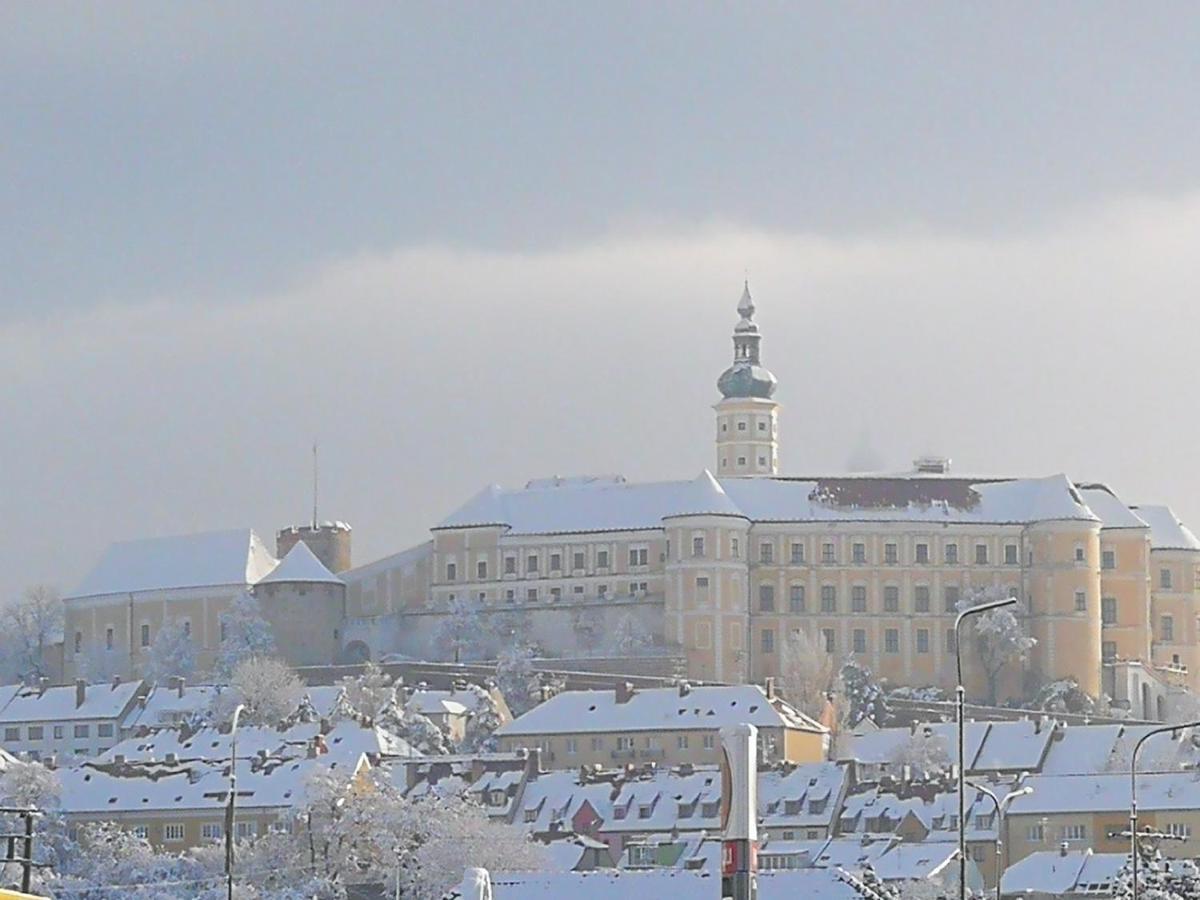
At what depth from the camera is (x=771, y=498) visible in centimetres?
15325

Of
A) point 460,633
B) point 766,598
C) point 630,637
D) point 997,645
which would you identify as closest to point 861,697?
point 997,645

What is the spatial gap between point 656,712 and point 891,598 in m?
28.9

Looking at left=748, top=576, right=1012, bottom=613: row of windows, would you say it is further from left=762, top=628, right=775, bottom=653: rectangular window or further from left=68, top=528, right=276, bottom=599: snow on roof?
left=68, top=528, right=276, bottom=599: snow on roof

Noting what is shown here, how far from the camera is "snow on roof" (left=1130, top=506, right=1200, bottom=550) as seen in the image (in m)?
156

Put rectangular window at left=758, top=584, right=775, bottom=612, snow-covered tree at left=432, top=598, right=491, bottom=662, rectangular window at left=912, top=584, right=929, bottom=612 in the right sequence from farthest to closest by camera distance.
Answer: rectangular window at left=912, top=584, right=929, bottom=612 < rectangular window at left=758, top=584, right=775, bottom=612 < snow-covered tree at left=432, top=598, right=491, bottom=662

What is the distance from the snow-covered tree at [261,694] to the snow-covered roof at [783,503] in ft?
54.4

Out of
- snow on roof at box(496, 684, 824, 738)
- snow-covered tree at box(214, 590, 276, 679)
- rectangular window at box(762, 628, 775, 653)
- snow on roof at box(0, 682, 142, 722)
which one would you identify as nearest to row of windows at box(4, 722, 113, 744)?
snow on roof at box(0, 682, 142, 722)

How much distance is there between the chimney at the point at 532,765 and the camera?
4353 inches

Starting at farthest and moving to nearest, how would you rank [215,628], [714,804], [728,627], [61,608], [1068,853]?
1. [61,608]
2. [215,628]
3. [728,627]
4. [714,804]
5. [1068,853]

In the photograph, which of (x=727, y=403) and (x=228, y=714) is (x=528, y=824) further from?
(x=727, y=403)

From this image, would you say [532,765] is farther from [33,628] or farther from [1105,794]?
[33,628]

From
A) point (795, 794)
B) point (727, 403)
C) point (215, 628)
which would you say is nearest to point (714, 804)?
point (795, 794)

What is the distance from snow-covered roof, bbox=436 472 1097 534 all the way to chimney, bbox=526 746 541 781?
35769 millimetres

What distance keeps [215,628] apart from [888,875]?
244 ft
